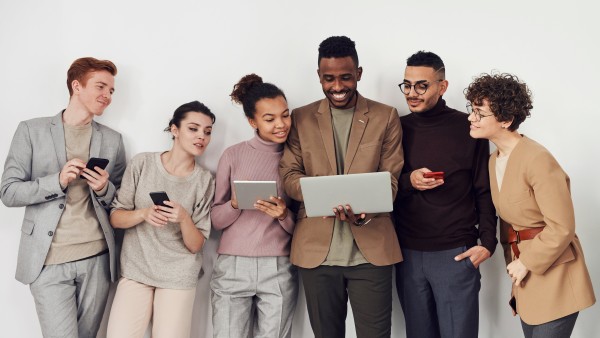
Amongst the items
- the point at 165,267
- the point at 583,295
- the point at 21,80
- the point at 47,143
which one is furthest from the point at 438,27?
the point at 21,80

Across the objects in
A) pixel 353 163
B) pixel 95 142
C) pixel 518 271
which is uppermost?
pixel 95 142

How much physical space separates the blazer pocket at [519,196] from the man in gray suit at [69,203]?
1856 mm

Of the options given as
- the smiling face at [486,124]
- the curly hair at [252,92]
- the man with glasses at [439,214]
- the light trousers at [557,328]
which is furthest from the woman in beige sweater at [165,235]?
the light trousers at [557,328]

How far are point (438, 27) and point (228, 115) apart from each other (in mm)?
1231

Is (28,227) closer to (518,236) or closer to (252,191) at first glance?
(252,191)

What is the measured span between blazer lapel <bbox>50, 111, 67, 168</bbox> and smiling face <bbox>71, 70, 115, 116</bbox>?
15 cm

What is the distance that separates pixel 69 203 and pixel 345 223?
54.2 inches

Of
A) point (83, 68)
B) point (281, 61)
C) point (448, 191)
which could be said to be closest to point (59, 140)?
point (83, 68)

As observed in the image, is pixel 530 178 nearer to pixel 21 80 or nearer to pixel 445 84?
pixel 445 84

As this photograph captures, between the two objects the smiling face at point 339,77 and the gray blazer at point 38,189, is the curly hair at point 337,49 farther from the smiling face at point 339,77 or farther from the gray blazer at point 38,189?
the gray blazer at point 38,189

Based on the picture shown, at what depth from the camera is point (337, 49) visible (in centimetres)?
253

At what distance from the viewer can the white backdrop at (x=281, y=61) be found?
287 cm

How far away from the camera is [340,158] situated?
8.46 feet

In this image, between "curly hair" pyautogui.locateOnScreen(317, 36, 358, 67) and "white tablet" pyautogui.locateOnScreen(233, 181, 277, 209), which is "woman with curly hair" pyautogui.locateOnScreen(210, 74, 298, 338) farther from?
"curly hair" pyautogui.locateOnScreen(317, 36, 358, 67)
